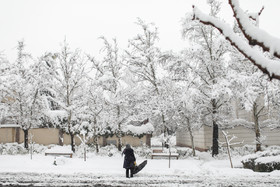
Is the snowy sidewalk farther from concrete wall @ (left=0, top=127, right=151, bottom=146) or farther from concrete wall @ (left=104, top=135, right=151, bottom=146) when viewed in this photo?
concrete wall @ (left=0, top=127, right=151, bottom=146)

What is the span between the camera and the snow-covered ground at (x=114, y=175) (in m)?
9.23

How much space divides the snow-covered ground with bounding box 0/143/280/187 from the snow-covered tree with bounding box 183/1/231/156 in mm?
3727

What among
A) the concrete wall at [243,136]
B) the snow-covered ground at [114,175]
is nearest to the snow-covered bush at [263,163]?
the snow-covered ground at [114,175]

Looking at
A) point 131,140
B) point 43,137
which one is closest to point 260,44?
point 131,140

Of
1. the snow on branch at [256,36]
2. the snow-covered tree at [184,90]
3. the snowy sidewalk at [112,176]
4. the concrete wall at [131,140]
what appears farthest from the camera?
the concrete wall at [131,140]

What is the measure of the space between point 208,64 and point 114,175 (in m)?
10.9

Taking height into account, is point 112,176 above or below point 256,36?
below

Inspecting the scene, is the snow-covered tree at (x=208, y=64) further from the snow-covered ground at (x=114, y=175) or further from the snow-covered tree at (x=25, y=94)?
the snow-covered tree at (x=25, y=94)

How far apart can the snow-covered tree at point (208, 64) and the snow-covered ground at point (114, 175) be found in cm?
373

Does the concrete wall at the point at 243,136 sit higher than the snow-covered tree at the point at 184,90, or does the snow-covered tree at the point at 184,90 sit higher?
the snow-covered tree at the point at 184,90

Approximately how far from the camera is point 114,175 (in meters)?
11.3

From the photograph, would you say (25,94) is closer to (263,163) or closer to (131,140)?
(131,140)

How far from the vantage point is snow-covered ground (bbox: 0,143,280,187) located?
30.3ft

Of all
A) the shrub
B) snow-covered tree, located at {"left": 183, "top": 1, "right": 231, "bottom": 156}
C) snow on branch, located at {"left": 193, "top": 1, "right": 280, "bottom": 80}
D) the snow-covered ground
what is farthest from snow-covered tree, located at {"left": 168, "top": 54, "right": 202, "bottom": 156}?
snow on branch, located at {"left": 193, "top": 1, "right": 280, "bottom": 80}
